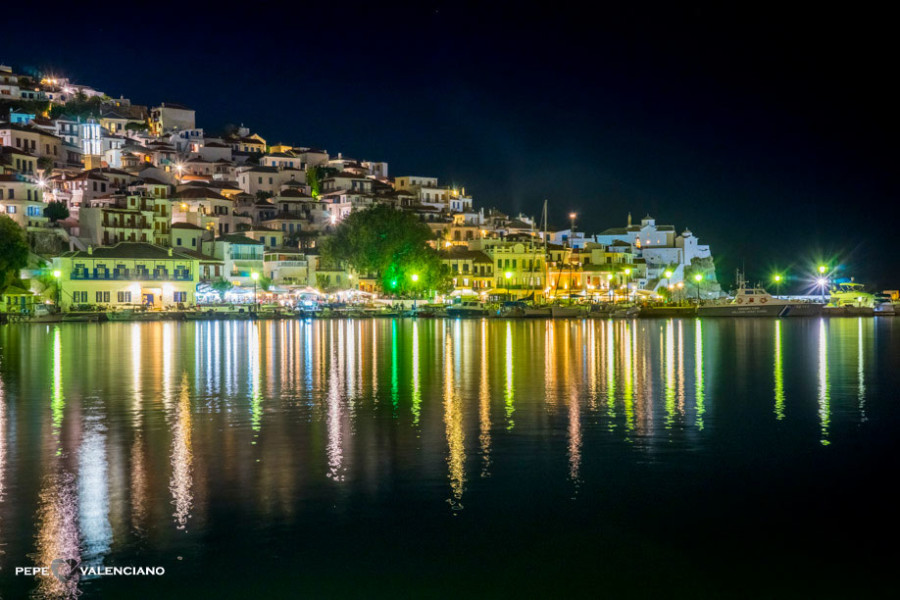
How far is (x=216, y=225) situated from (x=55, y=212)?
43.4 feet

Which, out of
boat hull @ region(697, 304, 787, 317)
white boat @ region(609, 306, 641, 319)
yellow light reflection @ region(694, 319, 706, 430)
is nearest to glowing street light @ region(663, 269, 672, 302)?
boat hull @ region(697, 304, 787, 317)

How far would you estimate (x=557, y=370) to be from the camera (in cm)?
2644

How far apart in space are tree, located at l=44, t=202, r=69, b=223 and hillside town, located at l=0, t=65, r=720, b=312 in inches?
5.0

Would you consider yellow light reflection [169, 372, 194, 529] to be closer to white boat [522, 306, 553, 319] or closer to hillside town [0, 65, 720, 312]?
hillside town [0, 65, 720, 312]

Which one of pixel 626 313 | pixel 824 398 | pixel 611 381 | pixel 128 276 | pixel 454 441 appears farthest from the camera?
pixel 626 313

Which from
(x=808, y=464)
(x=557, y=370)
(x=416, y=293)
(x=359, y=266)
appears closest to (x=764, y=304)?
(x=416, y=293)

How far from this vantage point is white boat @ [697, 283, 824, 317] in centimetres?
7738

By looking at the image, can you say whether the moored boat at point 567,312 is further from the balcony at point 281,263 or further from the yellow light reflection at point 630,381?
the yellow light reflection at point 630,381

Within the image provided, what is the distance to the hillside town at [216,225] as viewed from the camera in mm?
65000

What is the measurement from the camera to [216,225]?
259ft

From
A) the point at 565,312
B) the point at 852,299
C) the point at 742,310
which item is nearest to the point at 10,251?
the point at 565,312

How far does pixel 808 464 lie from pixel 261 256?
6370cm

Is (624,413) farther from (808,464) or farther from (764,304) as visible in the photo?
(764,304)

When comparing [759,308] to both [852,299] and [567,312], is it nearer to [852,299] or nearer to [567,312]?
[852,299]
